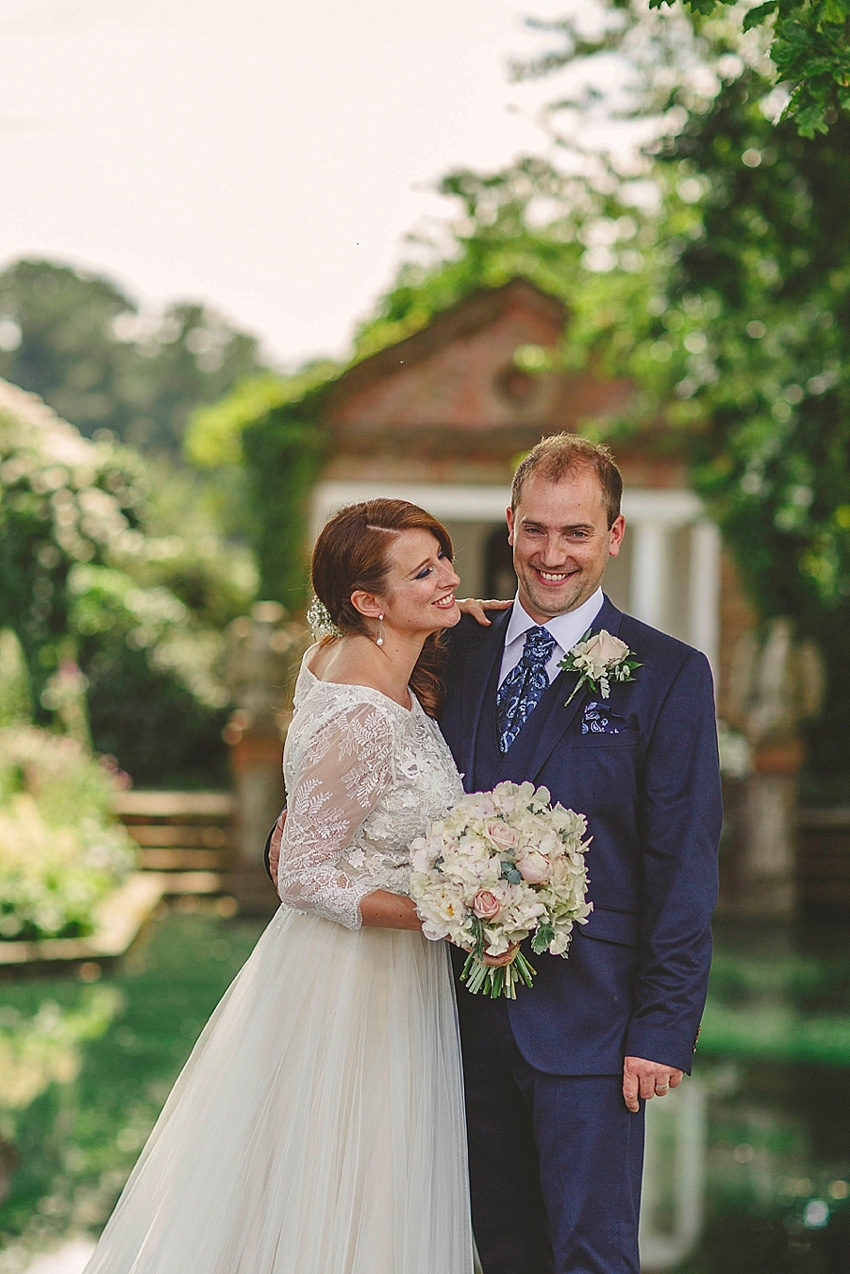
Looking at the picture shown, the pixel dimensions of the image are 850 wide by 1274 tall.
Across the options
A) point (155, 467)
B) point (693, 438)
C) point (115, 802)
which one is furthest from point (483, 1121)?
point (155, 467)

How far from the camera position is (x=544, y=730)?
3.14 meters

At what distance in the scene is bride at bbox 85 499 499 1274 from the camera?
3062 mm

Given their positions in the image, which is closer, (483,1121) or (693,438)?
(483,1121)

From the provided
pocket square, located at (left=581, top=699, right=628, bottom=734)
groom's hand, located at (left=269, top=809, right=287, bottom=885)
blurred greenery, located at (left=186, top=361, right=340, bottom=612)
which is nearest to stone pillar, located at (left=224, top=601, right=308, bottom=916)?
blurred greenery, located at (left=186, top=361, right=340, bottom=612)

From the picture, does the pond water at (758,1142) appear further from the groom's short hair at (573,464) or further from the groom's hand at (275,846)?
the groom's short hair at (573,464)

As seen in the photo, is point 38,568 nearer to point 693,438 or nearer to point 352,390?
point 352,390

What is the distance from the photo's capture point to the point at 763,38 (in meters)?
7.55

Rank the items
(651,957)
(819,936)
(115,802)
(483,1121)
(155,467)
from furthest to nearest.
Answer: (155,467) < (115,802) < (819,936) < (483,1121) < (651,957)

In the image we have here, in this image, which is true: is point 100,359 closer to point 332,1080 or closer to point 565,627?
point 565,627

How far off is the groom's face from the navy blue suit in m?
0.13

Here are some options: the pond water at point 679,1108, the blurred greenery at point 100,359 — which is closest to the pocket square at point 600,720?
the pond water at point 679,1108

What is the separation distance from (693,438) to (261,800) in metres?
6.66

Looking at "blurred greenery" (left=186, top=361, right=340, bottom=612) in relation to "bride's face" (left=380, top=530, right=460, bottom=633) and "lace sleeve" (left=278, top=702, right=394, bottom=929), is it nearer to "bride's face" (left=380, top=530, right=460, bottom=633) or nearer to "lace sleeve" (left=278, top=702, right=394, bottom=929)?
"bride's face" (left=380, top=530, right=460, bottom=633)

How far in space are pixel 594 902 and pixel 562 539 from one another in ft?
2.57
